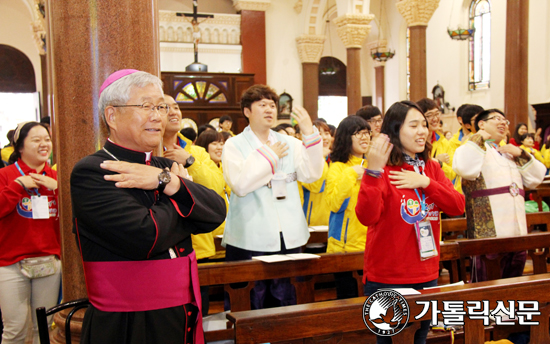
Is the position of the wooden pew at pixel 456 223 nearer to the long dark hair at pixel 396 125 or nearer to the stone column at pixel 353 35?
the long dark hair at pixel 396 125

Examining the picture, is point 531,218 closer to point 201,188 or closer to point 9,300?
point 201,188

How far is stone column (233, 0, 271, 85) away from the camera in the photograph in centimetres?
1684

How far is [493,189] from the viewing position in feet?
12.9

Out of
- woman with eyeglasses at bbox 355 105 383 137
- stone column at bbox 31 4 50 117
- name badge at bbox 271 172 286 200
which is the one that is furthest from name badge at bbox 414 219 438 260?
stone column at bbox 31 4 50 117

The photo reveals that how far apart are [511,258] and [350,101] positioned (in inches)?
443

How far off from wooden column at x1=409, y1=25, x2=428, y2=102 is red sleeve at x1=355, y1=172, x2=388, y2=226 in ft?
30.2

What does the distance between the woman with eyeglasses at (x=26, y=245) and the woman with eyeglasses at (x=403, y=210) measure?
210 cm

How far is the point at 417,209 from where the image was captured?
2.63 m

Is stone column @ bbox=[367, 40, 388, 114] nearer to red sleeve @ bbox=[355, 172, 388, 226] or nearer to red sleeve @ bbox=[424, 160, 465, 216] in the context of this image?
red sleeve @ bbox=[424, 160, 465, 216]

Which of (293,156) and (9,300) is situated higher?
(293,156)

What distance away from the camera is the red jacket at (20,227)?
3.22 metres

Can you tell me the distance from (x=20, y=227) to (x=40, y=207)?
0.58ft

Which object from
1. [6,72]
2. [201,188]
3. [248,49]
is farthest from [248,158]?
[6,72]

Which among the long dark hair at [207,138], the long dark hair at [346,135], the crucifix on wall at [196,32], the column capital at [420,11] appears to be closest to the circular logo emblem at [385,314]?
the long dark hair at [346,135]
